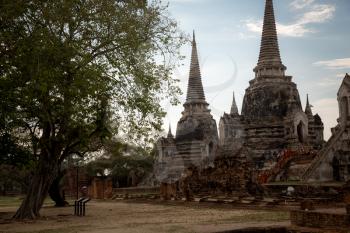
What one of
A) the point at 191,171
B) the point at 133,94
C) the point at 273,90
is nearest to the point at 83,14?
the point at 133,94

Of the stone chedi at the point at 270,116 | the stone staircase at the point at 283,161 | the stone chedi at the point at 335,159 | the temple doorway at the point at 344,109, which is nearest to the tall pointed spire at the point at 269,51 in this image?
the stone chedi at the point at 270,116

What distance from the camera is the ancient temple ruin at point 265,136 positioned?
32.8m

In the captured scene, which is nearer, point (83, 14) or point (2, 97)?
point (2, 97)

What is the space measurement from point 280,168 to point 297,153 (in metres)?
2.16

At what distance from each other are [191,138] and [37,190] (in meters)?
36.0

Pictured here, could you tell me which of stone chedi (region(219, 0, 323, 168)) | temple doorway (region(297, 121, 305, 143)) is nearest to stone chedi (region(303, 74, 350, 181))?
stone chedi (region(219, 0, 323, 168))

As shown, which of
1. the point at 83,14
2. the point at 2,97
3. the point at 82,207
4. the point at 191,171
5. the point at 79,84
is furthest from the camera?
the point at 191,171

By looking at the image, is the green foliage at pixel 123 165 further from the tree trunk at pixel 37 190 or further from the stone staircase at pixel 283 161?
the tree trunk at pixel 37 190

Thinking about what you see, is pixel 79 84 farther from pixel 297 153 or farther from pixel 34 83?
pixel 297 153

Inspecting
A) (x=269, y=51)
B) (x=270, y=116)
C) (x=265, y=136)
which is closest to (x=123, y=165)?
(x=265, y=136)

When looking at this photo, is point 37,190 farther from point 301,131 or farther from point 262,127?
point 301,131

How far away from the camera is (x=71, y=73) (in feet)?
54.7

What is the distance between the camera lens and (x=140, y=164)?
55.4 meters

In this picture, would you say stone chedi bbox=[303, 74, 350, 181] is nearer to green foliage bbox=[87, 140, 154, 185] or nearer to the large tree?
the large tree
